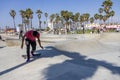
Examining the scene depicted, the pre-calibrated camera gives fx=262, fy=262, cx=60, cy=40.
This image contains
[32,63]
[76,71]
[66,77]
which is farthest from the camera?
[32,63]

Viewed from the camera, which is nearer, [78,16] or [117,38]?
[117,38]

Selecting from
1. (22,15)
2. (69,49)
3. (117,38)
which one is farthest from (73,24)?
(69,49)

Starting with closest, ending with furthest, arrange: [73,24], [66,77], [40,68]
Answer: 1. [66,77]
2. [40,68]
3. [73,24]

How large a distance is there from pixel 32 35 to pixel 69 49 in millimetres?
7438

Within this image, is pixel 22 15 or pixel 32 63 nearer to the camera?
pixel 32 63

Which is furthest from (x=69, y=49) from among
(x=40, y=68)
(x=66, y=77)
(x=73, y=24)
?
(x=73, y=24)

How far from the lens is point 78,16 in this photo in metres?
100

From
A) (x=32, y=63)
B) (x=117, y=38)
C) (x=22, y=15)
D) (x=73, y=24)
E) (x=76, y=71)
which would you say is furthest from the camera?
(x=73, y=24)

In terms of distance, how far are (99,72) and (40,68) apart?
80.6 inches

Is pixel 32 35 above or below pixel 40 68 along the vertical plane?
above

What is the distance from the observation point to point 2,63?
11.5 metres

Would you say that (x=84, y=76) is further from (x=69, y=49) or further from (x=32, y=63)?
(x=69, y=49)

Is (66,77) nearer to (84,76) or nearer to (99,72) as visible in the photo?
(84,76)

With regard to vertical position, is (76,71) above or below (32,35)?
below
